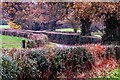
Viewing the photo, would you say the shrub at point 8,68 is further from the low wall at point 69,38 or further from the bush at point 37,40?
the low wall at point 69,38

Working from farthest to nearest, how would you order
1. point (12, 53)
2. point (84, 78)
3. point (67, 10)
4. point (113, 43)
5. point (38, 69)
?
point (113, 43), point (67, 10), point (84, 78), point (38, 69), point (12, 53)

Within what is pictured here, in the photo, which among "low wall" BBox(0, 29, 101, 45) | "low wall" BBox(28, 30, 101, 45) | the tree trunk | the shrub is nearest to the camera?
the shrub

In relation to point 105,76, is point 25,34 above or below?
above

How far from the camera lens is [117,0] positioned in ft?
15.2

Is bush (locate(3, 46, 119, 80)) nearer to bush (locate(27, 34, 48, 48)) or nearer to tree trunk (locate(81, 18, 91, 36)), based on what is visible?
tree trunk (locate(81, 18, 91, 36))

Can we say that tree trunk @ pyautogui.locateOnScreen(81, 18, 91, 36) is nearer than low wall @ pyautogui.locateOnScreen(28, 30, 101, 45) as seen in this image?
No

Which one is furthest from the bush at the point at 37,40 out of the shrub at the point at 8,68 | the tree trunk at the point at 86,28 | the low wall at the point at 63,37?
the shrub at the point at 8,68

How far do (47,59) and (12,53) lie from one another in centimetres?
55

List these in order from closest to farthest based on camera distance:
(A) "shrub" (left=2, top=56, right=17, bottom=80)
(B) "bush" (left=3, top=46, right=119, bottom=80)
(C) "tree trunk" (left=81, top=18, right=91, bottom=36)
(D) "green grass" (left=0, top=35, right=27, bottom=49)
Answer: (A) "shrub" (left=2, top=56, right=17, bottom=80) → (B) "bush" (left=3, top=46, right=119, bottom=80) → (D) "green grass" (left=0, top=35, right=27, bottom=49) → (C) "tree trunk" (left=81, top=18, right=91, bottom=36)

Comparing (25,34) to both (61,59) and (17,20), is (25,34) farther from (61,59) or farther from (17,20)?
(61,59)

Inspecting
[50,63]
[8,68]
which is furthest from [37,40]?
[8,68]

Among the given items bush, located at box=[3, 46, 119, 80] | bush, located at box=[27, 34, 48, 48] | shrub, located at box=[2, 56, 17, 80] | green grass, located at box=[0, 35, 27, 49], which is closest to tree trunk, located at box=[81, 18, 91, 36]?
bush, located at box=[3, 46, 119, 80]

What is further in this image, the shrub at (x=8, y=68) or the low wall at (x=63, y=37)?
the low wall at (x=63, y=37)

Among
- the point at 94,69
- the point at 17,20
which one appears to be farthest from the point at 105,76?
the point at 17,20
